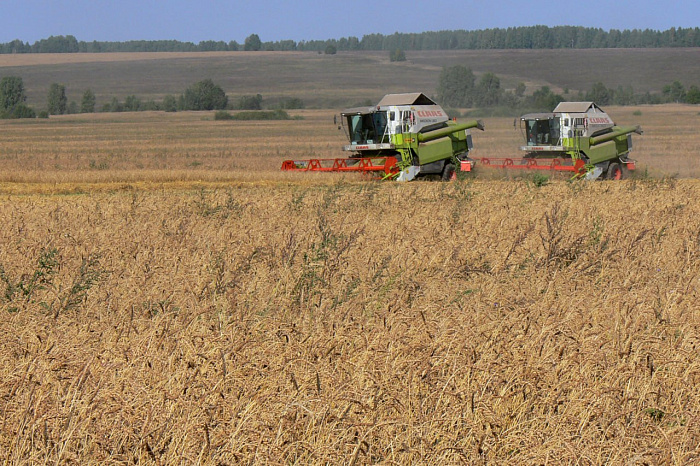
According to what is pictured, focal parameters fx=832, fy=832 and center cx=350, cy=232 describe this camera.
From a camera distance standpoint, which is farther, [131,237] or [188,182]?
[188,182]

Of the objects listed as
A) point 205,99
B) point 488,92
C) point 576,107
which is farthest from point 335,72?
point 576,107

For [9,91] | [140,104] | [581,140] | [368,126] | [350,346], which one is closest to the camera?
[350,346]

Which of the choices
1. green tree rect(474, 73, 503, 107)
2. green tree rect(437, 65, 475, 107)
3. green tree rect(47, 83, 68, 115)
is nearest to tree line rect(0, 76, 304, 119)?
green tree rect(47, 83, 68, 115)

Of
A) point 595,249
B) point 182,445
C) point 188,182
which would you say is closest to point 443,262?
point 595,249

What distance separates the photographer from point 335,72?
16312 centimetres

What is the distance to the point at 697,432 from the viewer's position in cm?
444

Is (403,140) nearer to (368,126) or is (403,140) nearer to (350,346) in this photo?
(368,126)

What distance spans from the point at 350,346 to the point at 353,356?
0.20m

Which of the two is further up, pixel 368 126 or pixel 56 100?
pixel 368 126

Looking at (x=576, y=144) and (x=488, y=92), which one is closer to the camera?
(x=576, y=144)

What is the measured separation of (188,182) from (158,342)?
21.9 m

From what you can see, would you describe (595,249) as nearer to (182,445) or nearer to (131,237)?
(131,237)

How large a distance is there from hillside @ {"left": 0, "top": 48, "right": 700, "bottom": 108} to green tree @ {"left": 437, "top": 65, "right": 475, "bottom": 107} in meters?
15.8

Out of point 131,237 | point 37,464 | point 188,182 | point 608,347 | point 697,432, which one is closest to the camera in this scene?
point 37,464
